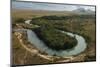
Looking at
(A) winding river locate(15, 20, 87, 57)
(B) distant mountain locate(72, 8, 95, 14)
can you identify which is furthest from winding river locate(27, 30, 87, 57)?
(B) distant mountain locate(72, 8, 95, 14)

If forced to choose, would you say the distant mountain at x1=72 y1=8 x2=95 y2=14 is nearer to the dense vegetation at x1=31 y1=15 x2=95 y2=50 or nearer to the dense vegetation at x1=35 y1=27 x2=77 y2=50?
the dense vegetation at x1=31 y1=15 x2=95 y2=50

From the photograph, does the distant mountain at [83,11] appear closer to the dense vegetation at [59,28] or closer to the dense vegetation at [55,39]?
the dense vegetation at [59,28]

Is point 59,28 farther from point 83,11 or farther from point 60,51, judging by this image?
point 83,11

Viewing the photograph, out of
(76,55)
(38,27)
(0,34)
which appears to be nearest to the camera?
(0,34)

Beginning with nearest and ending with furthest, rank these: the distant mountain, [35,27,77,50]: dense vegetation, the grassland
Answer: the grassland, [35,27,77,50]: dense vegetation, the distant mountain

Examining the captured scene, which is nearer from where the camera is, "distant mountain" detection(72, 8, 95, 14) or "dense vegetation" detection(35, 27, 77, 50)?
"dense vegetation" detection(35, 27, 77, 50)

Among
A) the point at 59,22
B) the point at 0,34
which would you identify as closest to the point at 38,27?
the point at 59,22

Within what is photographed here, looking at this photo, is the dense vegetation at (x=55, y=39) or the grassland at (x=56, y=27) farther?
the dense vegetation at (x=55, y=39)

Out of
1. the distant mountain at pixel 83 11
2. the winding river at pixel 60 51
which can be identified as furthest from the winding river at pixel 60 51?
the distant mountain at pixel 83 11

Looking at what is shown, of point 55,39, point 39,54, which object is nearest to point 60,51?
point 55,39

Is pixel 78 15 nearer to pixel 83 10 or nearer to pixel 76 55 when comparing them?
pixel 83 10

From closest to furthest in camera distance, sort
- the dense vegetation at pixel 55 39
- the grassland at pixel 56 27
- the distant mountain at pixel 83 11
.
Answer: the grassland at pixel 56 27 → the dense vegetation at pixel 55 39 → the distant mountain at pixel 83 11
